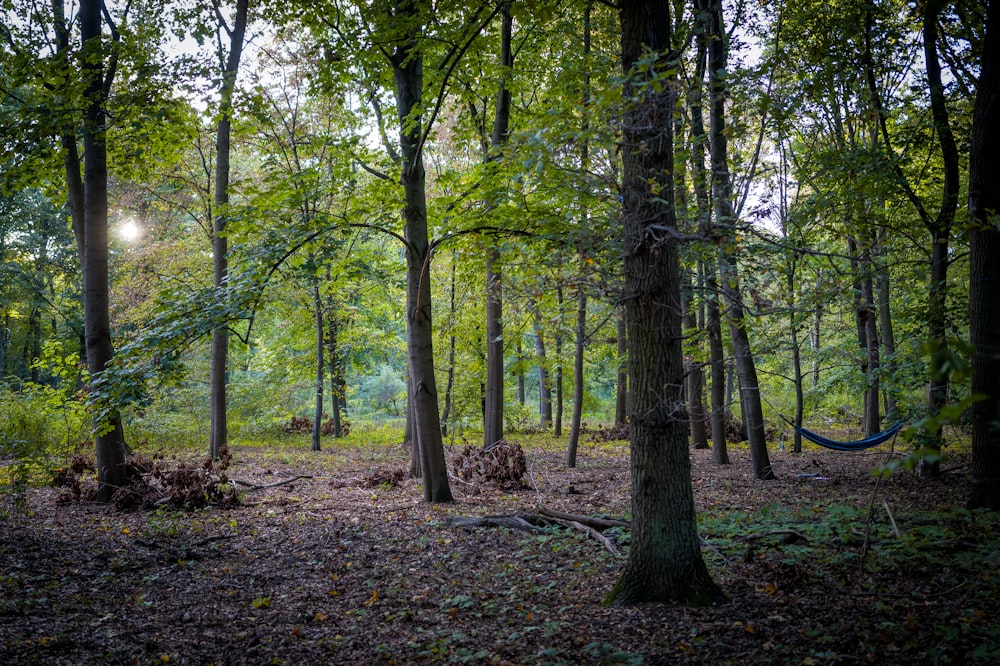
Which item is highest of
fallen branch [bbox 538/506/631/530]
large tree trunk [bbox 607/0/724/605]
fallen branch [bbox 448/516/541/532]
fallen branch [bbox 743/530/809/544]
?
large tree trunk [bbox 607/0/724/605]

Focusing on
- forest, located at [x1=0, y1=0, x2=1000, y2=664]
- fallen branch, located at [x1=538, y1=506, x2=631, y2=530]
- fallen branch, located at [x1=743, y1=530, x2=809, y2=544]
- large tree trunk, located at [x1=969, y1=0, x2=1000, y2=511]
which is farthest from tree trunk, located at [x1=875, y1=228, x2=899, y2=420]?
fallen branch, located at [x1=538, y1=506, x2=631, y2=530]

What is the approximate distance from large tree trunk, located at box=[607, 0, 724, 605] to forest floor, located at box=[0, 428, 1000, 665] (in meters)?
0.27

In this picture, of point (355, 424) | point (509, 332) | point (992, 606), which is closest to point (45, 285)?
point (355, 424)

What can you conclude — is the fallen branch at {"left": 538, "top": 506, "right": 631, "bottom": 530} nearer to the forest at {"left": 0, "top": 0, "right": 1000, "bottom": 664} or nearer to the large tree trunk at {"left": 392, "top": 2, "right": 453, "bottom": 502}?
the forest at {"left": 0, "top": 0, "right": 1000, "bottom": 664}

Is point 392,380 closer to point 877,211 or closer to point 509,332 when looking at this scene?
point 509,332

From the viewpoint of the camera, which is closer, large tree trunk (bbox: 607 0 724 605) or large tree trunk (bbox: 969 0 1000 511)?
large tree trunk (bbox: 607 0 724 605)

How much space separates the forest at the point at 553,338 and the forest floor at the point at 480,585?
37mm

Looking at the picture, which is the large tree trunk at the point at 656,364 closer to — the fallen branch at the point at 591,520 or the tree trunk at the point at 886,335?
the fallen branch at the point at 591,520

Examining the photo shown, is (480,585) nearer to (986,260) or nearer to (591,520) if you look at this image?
(591,520)

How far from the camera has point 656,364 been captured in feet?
13.5

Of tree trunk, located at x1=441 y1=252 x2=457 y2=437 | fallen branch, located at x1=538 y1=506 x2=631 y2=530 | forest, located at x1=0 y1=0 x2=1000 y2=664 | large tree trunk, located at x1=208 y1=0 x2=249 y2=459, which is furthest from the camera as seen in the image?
tree trunk, located at x1=441 y1=252 x2=457 y2=437

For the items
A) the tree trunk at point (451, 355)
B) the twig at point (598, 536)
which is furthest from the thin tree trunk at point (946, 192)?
the tree trunk at point (451, 355)

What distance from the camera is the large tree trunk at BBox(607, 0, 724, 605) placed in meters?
4.09

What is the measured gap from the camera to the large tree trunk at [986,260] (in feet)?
19.0
